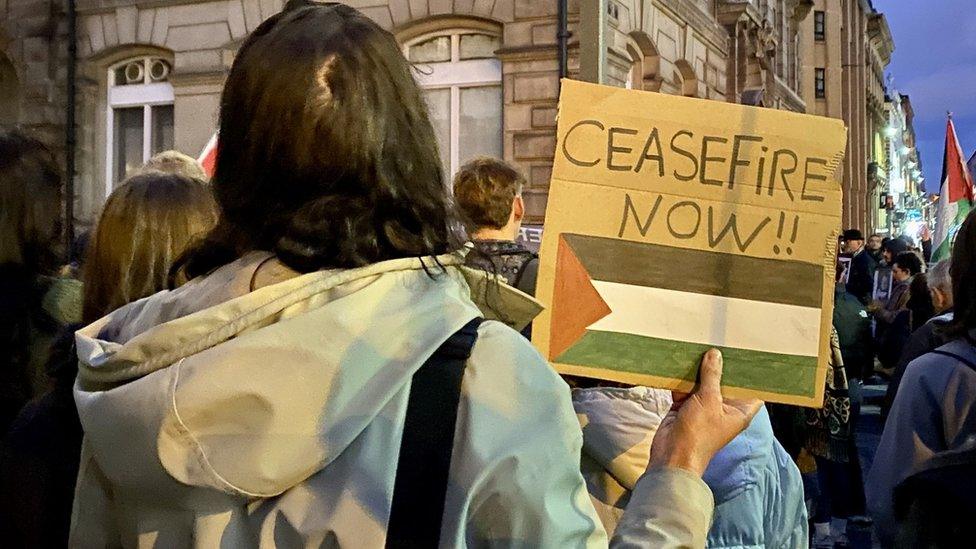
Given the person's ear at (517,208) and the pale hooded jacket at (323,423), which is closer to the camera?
the pale hooded jacket at (323,423)

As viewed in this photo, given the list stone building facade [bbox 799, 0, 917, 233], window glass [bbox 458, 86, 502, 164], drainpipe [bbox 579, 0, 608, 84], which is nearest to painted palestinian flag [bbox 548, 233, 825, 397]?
drainpipe [bbox 579, 0, 608, 84]

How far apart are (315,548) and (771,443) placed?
124 cm

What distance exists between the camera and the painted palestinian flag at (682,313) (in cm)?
158

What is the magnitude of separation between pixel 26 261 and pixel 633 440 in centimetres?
150

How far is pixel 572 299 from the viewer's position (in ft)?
5.24

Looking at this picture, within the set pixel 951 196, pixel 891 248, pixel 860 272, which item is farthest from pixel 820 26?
pixel 951 196

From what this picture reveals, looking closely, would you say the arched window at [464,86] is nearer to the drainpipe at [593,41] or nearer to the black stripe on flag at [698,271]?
the drainpipe at [593,41]

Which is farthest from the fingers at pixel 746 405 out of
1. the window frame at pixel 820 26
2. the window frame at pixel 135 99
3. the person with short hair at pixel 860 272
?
the window frame at pixel 820 26

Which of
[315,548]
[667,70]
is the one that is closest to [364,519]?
[315,548]

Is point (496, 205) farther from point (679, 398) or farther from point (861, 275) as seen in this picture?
point (861, 275)

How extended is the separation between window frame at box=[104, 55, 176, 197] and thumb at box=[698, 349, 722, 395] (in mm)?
12502

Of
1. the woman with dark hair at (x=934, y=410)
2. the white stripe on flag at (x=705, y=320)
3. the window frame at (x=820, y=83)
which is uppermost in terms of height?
the window frame at (x=820, y=83)

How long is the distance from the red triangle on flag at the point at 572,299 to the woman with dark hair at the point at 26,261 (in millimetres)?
1243

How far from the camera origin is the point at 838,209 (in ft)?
5.36
